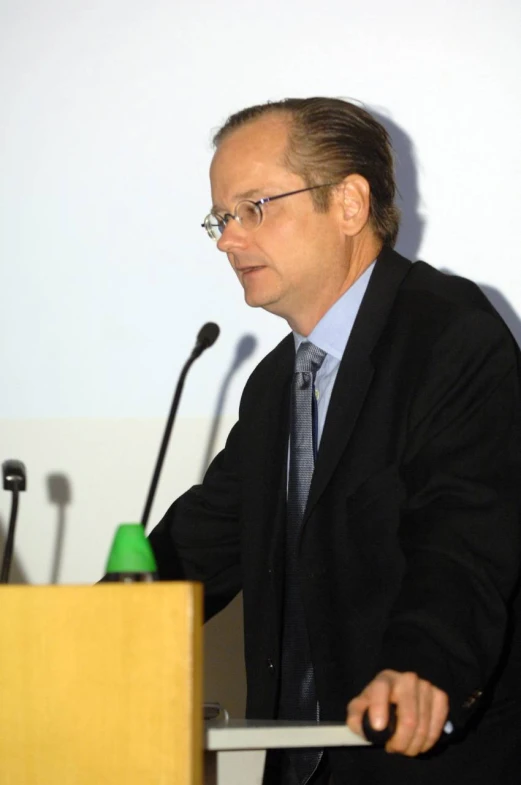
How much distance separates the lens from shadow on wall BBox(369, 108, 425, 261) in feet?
8.82

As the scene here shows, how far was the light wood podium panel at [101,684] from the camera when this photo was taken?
1.28m

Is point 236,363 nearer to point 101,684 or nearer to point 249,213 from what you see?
point 249,213

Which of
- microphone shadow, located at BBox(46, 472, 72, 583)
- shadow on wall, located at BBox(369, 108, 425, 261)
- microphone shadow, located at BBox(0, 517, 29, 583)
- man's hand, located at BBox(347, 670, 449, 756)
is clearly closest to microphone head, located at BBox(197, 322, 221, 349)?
man's hand, located at BBox(347, 670, 449, 756)

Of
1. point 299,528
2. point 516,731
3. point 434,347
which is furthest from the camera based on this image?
point 299,528

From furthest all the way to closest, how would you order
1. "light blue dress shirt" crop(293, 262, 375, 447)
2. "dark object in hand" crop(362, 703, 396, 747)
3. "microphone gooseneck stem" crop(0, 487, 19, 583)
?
1. "light blue dress shirt" crop(293, 262, 375, 447)
2. "microphone gooseneck stem" crop(0, 487, 19, 583)
3. "dark object in hand" crop(362, 703, 396, 747)

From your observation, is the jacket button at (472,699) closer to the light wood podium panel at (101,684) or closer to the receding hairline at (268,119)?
the light wood podium panel at (101,684)

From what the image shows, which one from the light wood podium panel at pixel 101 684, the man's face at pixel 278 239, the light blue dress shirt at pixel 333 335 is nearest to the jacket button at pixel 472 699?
the light wood podium panel at pixel 101 684

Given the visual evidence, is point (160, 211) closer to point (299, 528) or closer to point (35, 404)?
point (35, 404)

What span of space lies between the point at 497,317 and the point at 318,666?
0.66 m

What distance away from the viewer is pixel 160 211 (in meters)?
2.83

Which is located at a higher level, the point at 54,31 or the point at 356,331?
the point at 54,31

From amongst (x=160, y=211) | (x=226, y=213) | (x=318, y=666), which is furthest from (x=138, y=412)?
(x=318, y=666)

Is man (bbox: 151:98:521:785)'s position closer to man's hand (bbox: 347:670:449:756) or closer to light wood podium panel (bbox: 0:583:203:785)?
man's hand (bbox: 347:670:449:756)

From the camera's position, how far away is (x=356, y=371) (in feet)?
6.55
